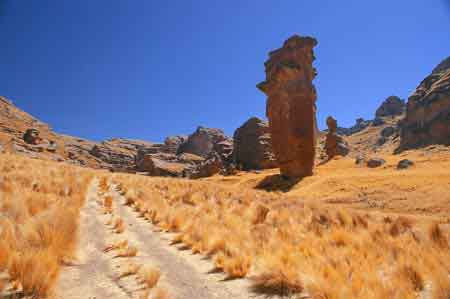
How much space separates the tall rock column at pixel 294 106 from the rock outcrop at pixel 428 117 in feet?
115

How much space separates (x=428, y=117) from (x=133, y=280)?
71.5 meters

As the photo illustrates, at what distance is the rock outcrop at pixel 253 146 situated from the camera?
48750 millimetres

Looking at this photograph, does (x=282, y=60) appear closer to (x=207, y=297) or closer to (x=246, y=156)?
(x=246, y=156)

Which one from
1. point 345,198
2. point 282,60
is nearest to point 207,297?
point 345,198

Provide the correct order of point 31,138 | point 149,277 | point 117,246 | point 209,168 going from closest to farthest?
point 149,277 → point 117,246 → point 209,168 → point 31,138

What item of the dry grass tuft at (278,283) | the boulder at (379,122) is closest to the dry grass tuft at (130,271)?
the dry grass tuft at (278,283)

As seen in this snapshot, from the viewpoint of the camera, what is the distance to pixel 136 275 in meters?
4.21

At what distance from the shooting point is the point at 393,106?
123438 millimetres

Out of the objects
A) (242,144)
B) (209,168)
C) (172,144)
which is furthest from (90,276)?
(172,144)

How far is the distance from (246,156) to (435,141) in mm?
38215

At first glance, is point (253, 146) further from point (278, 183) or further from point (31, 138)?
point (31, 138)

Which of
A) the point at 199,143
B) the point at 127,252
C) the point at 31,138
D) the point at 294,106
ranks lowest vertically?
the point at 127,252

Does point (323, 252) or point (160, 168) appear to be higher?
point (160, 168)

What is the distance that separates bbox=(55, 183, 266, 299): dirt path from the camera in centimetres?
369
